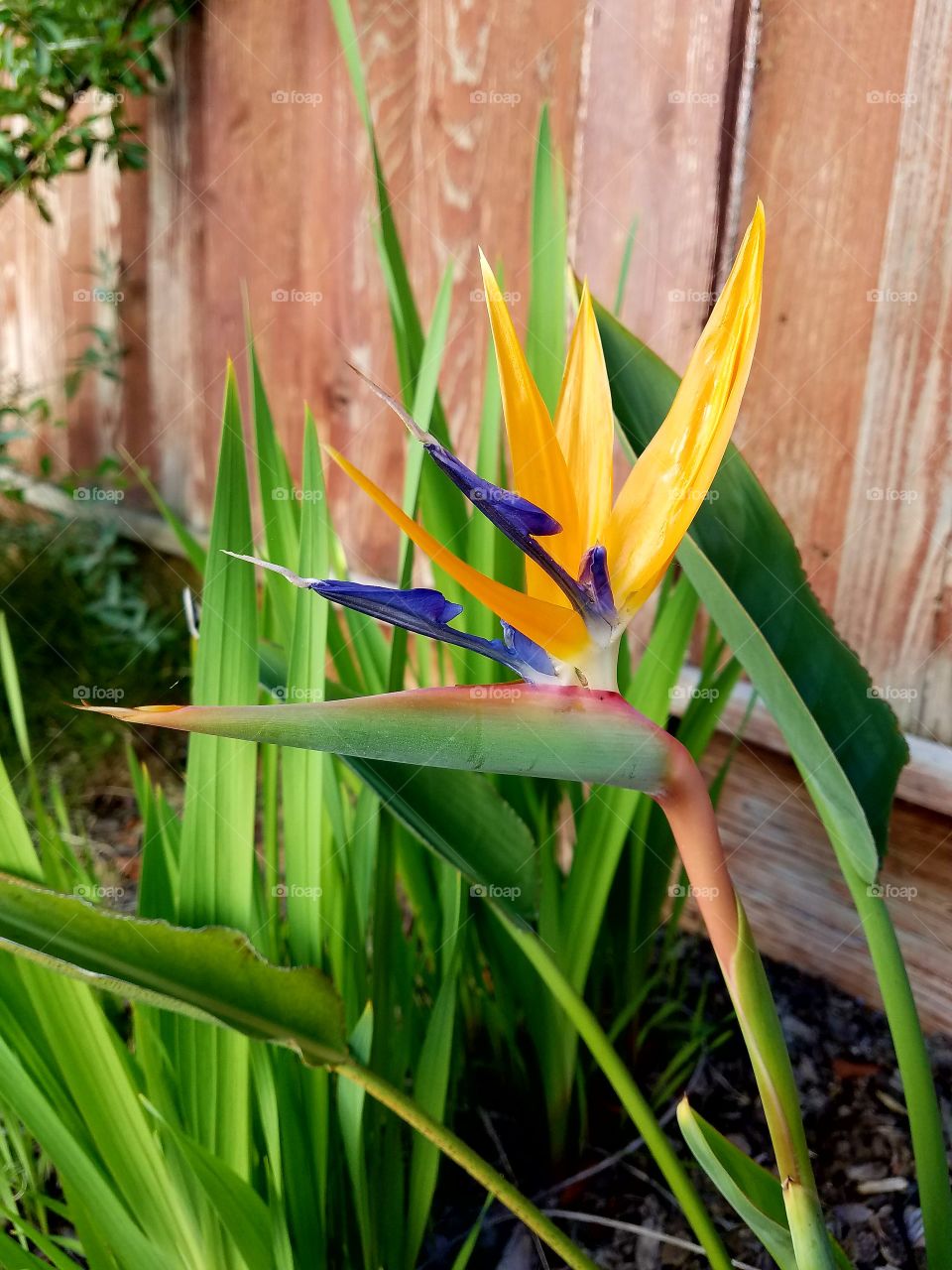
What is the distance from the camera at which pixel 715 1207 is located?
0.75 metres

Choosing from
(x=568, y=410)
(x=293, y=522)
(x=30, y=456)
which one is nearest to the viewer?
(x=568, y=410)

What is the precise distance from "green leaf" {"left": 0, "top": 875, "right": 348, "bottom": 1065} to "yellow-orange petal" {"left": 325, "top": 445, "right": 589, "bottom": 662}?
0.59ft

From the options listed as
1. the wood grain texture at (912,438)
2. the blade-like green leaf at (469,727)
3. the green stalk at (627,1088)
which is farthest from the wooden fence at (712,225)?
the blade-like green leaf at (469,727)

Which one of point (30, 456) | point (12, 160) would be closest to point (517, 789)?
point (12, 160)

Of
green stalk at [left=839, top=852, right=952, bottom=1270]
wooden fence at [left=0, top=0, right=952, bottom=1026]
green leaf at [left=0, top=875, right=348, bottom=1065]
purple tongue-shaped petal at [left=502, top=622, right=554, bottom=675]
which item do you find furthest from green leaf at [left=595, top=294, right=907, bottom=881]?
wooden fence at [left=0, top=0, right=952, bottom=1026]

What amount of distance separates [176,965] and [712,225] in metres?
0.89

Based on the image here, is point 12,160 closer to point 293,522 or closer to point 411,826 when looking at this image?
point 293,522

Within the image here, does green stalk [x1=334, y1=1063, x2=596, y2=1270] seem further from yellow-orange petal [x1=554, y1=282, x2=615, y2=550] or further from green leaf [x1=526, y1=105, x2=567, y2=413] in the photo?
green leaf [x1=526, y1=105, x2=567, y2=413]

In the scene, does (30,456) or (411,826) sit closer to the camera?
(411,826)

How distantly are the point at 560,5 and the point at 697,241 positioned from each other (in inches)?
14.6

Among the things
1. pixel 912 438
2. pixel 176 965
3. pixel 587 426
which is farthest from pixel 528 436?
pixel 912 438

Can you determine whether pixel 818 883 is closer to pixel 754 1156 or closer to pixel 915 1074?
pixel 754 1156

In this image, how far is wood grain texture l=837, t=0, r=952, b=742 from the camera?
33.1 inches

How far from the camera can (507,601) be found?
13.8 inches
